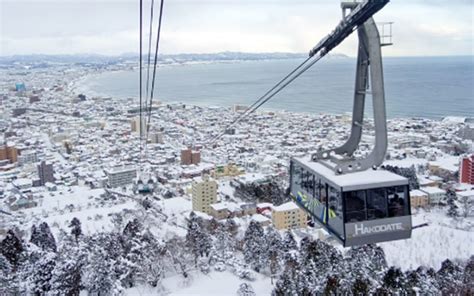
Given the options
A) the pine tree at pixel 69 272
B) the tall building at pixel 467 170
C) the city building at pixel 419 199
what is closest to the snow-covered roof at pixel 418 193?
the city building at pixel 419 199

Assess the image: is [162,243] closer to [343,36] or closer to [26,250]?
[26,250]

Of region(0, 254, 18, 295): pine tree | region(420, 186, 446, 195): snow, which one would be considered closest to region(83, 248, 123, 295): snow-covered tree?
region(0, 254, 18, 295): pine tree

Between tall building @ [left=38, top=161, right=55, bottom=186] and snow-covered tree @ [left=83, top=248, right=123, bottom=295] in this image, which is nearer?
snow-covered tree @ [left=83, top=248, right=123, bottom=295]

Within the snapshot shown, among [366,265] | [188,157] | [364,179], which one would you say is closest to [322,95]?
[188,157]

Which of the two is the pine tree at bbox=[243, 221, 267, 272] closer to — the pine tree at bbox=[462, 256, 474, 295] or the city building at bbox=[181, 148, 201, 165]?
the pine tree at bbox=[462, 256, 474, 295]

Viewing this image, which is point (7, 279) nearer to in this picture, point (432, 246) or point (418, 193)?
point (432, 246)

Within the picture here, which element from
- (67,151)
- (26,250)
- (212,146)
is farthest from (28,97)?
(26,250)

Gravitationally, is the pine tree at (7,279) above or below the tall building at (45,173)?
above

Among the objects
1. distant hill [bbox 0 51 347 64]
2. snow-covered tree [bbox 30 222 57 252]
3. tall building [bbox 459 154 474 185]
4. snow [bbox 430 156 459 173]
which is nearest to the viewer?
snow-covered tree [bbox 30 222 57 252]

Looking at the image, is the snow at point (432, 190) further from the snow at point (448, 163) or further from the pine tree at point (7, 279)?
the pine tree at point (7, 279)
